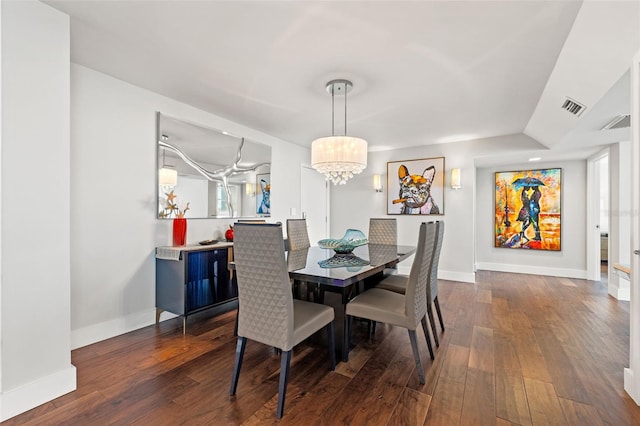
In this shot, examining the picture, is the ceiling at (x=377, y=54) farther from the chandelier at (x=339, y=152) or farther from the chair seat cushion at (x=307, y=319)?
the chair seat cushion at (x=307, y=319)

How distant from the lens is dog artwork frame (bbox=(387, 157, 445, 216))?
4875 millimetres

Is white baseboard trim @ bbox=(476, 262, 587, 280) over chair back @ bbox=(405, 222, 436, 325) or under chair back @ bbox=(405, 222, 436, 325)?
under

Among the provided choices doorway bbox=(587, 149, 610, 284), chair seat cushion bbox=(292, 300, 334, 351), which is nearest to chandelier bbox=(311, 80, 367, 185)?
chair seat cushion bbox=(292, 300, 334, 351)

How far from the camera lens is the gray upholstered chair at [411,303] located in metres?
1.88

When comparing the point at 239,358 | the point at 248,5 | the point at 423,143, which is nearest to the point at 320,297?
the point at 239,358

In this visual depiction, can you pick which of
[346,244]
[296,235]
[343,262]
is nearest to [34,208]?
[343,262]

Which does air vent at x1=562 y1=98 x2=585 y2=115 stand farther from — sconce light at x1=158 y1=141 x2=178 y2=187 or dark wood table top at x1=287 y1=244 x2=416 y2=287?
sconce light at x1=158 y1=141 x2=178 y2=187

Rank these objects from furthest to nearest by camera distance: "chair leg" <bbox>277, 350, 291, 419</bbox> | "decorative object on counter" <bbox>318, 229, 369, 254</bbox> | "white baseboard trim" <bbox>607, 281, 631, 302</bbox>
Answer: "white baseboard trim" <bbox>607, 281, 631, 302</bbox> → "decorative object on counter" <bbox>318, 229, 369, 254</bbox> → "chair leg" <bbox>277, 350, 291, 419</bbox>

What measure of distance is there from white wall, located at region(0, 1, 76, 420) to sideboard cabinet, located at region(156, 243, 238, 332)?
937 millimetres

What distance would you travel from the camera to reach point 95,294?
2.46 metres

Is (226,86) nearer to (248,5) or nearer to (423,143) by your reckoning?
(248,5)

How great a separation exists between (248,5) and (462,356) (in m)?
2.85

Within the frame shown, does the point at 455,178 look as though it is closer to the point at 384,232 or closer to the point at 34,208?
the point at 384,232

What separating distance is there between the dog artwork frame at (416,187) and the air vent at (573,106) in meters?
2.03
